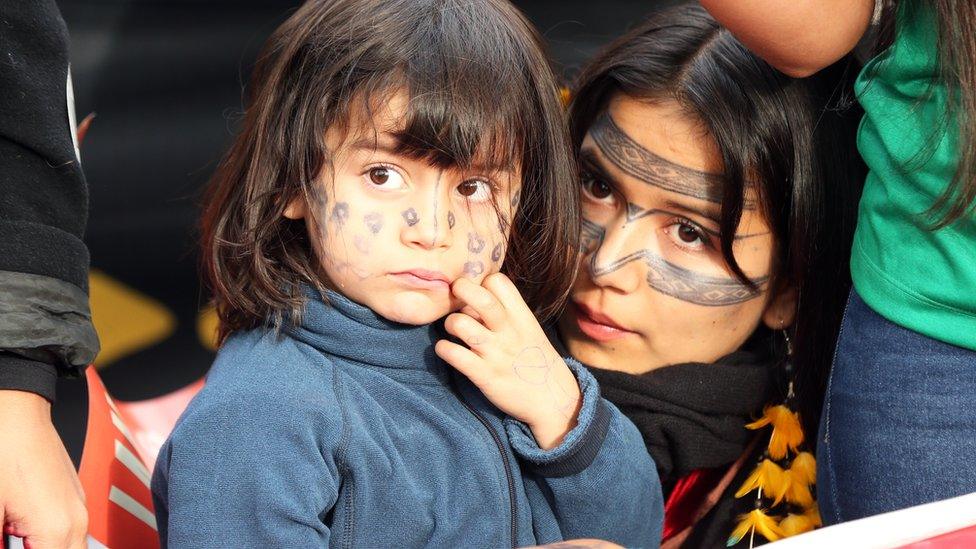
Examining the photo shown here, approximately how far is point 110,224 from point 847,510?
58.5 inches

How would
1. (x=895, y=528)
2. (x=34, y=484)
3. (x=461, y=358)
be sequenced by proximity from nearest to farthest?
1. (x=895, y=528)
2. (x=34, y=484)
3. (x=461, y=358)

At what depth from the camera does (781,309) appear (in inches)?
72.7

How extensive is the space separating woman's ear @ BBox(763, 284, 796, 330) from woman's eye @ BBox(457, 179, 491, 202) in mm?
631

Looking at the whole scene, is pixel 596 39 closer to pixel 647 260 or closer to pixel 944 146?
pixel 647 260

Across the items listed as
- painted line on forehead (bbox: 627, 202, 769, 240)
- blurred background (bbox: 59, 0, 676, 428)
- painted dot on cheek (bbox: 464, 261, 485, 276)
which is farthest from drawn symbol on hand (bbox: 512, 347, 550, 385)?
blurred background (bbox: 59, 0, 676, 428)

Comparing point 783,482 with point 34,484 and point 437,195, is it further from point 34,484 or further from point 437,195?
point 34,484

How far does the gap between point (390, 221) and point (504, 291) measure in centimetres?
23

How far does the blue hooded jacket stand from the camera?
126cm

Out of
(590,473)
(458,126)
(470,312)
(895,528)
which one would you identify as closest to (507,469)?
(590,473)

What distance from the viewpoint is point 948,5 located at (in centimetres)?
128

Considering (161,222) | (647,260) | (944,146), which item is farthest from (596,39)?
(944,146)

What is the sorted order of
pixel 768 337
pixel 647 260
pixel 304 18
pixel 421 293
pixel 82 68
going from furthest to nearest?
pixel 82 68, pixel 768 337, pixel 647 260, pixel 304 18, pixel 421 293

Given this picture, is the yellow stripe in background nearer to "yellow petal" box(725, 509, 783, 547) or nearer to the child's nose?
the child's nose

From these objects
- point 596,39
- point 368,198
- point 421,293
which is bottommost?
point 596,39
